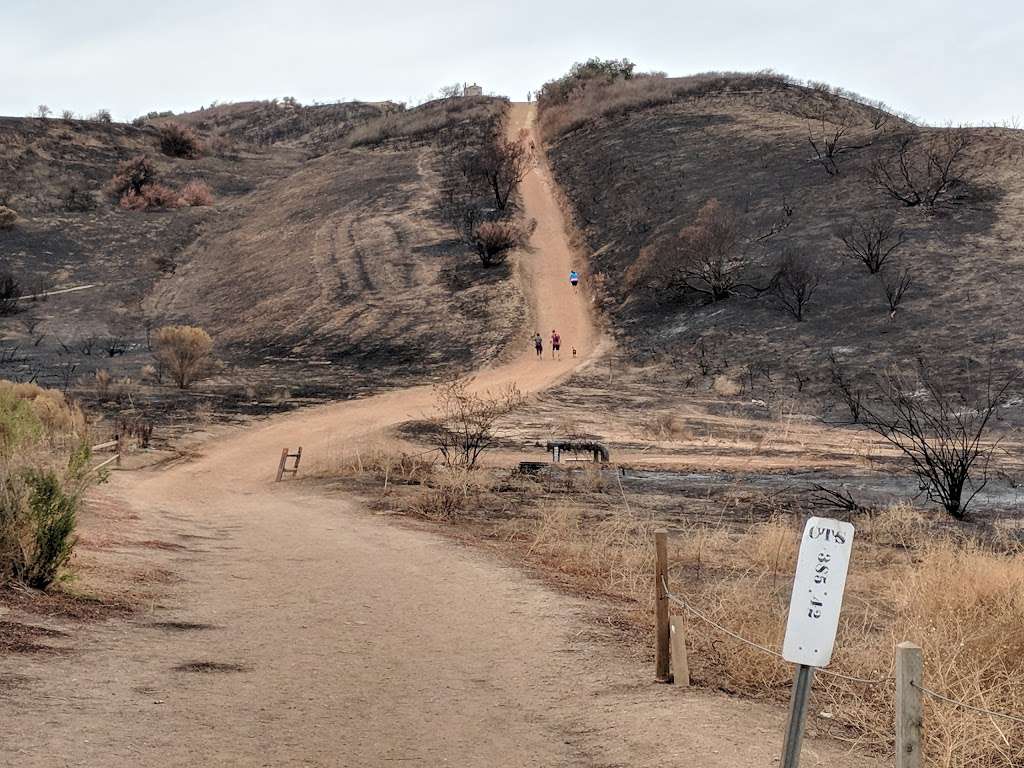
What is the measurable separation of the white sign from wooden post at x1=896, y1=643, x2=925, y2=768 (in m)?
0.31

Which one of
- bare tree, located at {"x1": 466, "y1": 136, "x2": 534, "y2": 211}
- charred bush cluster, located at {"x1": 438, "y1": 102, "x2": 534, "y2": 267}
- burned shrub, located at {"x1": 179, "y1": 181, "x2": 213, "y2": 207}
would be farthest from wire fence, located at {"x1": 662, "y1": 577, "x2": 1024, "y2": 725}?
burned shrub, located at {"x1": 179, "y1": 181, "x2": 213, "y2": 207}

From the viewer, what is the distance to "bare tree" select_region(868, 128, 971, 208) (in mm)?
39188

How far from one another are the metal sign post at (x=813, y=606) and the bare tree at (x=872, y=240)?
32.6 metres

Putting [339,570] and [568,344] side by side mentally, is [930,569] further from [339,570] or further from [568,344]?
[568,344]

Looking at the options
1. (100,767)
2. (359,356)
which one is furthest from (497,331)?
(100,767)

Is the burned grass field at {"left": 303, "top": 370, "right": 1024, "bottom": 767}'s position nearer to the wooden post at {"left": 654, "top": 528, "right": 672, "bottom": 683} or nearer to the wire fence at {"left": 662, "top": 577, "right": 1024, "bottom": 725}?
the wire fence at {"left": 662, "top": 577, "right": 1024, "bottom": 725}

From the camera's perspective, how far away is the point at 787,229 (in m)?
40.0

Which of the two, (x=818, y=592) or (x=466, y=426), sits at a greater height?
(x=818, y=592)

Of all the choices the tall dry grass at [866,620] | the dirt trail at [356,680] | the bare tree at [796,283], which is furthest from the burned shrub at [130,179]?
the tall dry grass at [866,620]

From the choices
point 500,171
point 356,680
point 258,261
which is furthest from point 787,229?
point 356,680

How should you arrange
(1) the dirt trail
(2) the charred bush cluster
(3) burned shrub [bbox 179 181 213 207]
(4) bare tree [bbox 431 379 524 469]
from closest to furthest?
(1) the dirt trail < (4) bare tree [bbox 431 379 524 469] < (2) the charred bush cluster < (3) burned shrub [bbox 179 181 213 207]

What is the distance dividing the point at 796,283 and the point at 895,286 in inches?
129

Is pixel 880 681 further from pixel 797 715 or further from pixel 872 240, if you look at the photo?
pixel 872 240

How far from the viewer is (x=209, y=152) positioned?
73.4 meters
